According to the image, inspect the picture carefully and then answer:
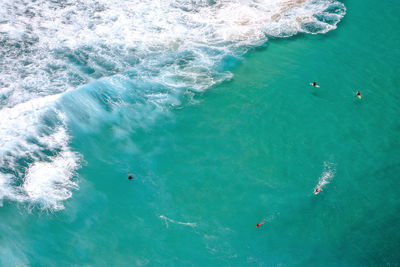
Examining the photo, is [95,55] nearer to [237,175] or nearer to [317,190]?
[237,175]

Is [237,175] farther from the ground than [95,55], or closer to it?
closer to it

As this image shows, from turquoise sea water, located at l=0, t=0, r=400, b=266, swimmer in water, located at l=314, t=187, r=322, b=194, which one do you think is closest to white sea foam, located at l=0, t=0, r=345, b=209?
turquoise sea water, located at l=0, t=0, r=400, b=266

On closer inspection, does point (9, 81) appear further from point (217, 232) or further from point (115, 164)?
point (217, 232)

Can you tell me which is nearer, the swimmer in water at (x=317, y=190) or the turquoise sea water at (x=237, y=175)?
the turquoise sea water at (x=237, y=175)

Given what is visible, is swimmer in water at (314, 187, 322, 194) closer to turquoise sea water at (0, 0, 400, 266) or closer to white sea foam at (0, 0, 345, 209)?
turquoise sea water at (0, 0, 400, 266)

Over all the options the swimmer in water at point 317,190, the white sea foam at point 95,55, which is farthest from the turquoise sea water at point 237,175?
Answer: the white sea foam at point 95,55

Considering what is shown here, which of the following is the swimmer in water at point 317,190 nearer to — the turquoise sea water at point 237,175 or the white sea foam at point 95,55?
the turquoise sea water at point 237,175

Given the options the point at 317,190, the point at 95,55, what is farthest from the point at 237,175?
the point at 95,55
